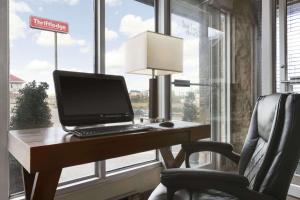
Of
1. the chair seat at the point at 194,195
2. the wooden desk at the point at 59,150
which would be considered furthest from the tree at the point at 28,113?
the chair seat at the point at 194,195

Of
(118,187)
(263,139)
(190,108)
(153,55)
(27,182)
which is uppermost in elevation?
(153,55)

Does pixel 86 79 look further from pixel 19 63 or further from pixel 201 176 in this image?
pixel 201 176

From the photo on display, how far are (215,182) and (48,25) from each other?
1.78m

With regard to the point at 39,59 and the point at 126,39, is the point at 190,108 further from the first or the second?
the point at 39,59

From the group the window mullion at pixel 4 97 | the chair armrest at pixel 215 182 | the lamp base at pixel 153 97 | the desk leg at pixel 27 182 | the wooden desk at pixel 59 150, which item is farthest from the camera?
the lamp base at pixel 153 97

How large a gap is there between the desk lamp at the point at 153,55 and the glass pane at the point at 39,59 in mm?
457

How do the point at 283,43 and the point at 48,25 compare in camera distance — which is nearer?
the point at 48,25

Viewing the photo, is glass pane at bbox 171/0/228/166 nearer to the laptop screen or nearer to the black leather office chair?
the laptop screen

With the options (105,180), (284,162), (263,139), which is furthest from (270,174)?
(105,180)

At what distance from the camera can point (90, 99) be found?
5.32 ft

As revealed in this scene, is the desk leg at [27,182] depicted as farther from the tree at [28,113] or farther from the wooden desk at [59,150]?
the tree at [28,113]

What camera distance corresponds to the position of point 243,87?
118 inches

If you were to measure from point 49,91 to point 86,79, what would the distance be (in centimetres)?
49

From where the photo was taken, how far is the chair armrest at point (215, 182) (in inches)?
35.9
